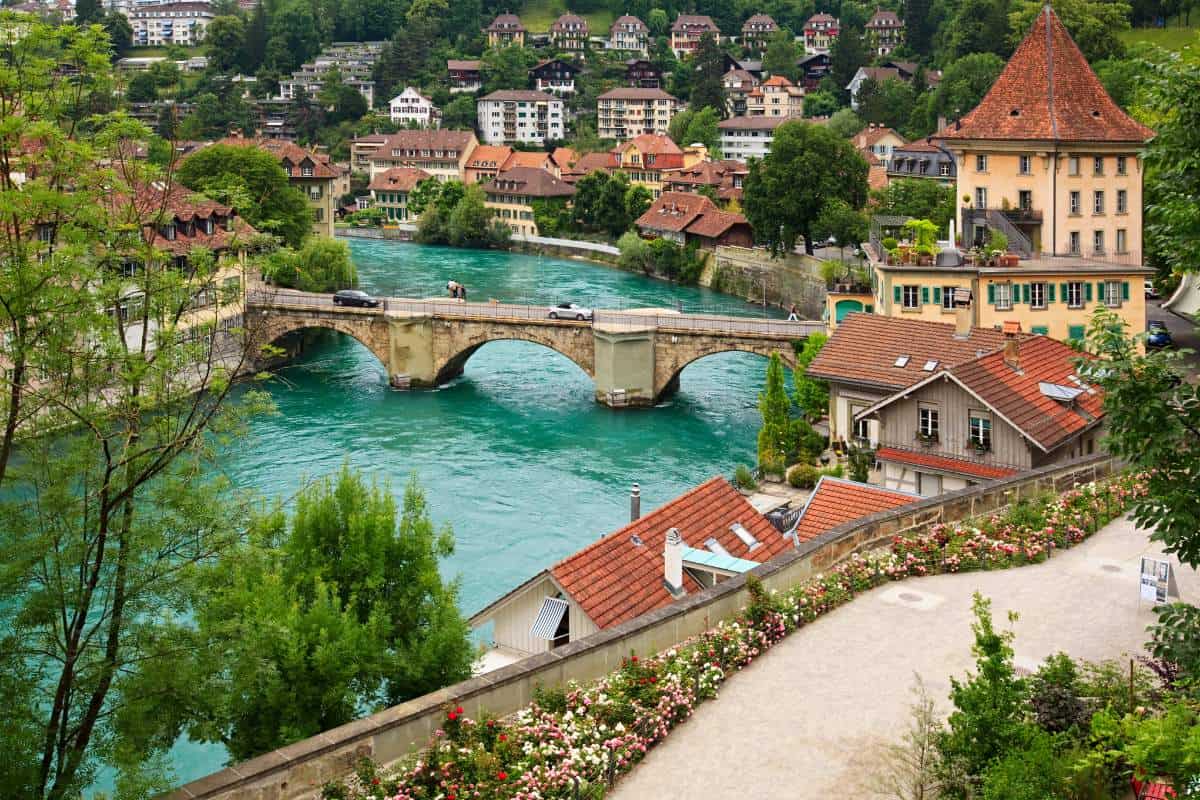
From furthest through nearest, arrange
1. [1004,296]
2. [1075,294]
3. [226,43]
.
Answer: [226,43]
[1075,294]
[1004,296]

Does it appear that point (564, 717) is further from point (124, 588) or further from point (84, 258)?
point (84, 258)

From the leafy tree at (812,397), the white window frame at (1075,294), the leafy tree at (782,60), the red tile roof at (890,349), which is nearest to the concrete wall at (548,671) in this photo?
the red tile roof at (890,349)

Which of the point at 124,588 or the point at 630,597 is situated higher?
the point at 124,588

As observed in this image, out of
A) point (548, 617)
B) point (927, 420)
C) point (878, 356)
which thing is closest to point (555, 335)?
point (878, 356)

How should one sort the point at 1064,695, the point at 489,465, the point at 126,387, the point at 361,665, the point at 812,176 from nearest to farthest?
Result: 1. the point at 1064,695
2. the point at 126,387
3. the point at 361,665
4. the point at 489,465
5. the point at 812,176

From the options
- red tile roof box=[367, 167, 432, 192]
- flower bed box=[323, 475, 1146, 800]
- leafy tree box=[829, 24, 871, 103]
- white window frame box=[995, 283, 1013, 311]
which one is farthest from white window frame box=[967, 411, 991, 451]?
leafy tree box=[829, 24, 871, 103]

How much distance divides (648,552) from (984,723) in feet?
33.0

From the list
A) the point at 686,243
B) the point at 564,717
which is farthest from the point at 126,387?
the point at 686,243

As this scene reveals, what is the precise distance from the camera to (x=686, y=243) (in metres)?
92.8

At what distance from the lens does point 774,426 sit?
143 ft

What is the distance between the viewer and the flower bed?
11.9 m

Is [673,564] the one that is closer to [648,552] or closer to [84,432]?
[648,552]

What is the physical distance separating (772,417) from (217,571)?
31.7m

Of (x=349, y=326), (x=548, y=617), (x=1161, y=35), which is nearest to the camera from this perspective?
(x=548, y=617)
